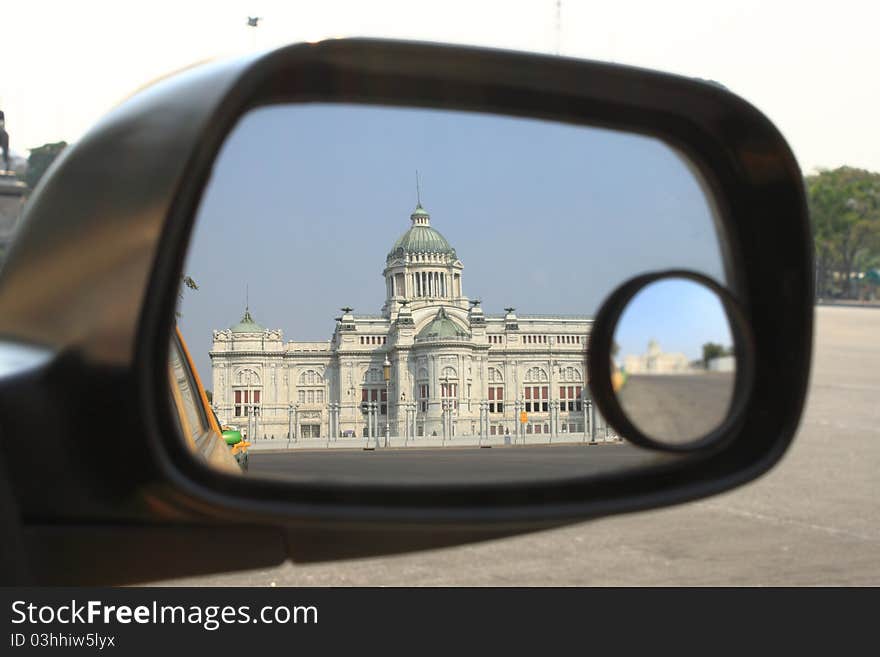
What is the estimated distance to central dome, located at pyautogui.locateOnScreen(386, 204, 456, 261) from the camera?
126 centimetres

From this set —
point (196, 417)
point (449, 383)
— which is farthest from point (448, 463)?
point (196, 417)

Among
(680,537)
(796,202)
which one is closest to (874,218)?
(680,537)

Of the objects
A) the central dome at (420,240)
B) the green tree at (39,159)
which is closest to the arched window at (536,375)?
the central dome at (420,240)

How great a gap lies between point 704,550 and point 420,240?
6361 mm

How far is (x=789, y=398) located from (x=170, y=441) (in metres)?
0.96

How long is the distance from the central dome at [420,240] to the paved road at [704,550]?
11.2ft

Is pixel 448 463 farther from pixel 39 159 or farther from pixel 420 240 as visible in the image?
pixel 39 159

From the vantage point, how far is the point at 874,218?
77.3m

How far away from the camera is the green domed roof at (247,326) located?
1266 millimetres

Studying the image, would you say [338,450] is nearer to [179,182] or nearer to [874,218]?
[179,182]

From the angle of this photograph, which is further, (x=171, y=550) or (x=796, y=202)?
(x=796, y=202)

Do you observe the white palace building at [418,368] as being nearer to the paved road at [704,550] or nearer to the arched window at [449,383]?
the arched window at [449,383]

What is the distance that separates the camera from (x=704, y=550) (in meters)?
7.13

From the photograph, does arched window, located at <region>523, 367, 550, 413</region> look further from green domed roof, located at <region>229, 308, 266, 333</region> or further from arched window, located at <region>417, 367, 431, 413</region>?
green domed roof, located at <region>229, 308, 266, 333</region>
